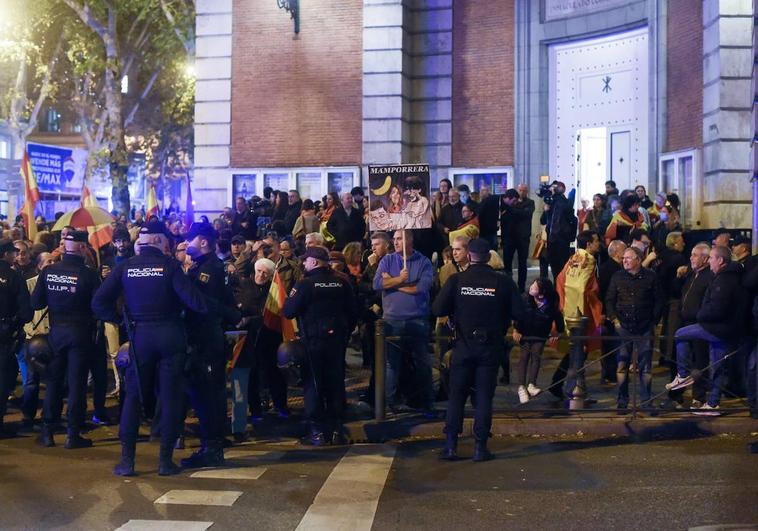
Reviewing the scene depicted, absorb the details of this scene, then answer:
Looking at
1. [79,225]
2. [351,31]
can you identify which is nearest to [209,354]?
[79,225]

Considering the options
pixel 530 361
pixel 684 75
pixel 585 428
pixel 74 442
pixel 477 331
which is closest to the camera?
pixel 477 331

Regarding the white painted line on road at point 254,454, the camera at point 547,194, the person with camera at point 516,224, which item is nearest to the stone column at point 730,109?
the camera at point 547,194

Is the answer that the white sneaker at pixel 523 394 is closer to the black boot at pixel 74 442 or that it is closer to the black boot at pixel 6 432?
the black boot at pixel 74 442

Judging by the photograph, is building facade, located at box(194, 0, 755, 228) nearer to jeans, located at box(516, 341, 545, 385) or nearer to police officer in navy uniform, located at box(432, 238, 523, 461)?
jeans, located at box(516, 341, 545, 385)

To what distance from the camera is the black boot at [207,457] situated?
898 centimetres

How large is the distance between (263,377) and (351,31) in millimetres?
12321

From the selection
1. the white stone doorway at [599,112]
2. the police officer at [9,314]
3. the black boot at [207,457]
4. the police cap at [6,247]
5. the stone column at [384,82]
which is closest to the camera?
the black boot at [207,457]

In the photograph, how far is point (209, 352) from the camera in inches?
363

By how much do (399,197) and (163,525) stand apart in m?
5.25

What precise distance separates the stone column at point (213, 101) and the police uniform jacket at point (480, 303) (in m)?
14.4

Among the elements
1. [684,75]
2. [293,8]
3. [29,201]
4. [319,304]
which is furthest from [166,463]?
[293,8]

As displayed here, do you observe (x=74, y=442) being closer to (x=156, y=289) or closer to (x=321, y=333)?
(x=156, y=289)

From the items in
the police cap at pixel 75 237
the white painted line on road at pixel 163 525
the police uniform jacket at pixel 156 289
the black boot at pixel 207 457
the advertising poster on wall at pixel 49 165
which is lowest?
the white painted line on road at pixel 163 525

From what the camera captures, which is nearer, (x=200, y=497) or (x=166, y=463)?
(x=200, y=497)
